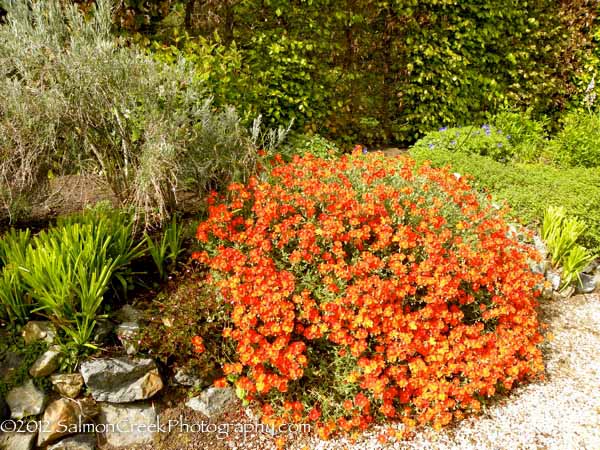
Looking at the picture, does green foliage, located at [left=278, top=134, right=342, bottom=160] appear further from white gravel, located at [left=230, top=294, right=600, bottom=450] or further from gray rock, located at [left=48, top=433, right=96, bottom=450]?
gray rock, located at [left=48, top=433, right=96, bottom=450]

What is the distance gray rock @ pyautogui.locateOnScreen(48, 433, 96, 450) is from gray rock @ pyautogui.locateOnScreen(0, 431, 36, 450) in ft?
0.37

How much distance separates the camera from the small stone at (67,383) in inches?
112

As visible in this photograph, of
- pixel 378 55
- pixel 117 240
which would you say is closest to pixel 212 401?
pixel 117 240

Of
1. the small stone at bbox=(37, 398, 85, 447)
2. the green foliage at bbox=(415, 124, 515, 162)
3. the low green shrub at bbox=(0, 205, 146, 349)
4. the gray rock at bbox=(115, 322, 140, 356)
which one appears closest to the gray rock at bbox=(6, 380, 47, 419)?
the small stone at bbox=(37, 398, 85, 447)

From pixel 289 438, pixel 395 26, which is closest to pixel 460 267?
pixel 289 438

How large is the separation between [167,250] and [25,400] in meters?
1.34

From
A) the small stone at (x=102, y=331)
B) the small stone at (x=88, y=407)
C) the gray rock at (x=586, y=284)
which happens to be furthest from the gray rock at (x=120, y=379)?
the gray rock at (x=586, y=284)

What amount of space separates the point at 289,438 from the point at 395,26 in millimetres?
5761

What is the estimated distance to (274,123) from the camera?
225 inches

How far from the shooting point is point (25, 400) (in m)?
2.79

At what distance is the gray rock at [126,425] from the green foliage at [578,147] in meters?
5.83

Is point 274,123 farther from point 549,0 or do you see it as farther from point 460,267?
point 549,0

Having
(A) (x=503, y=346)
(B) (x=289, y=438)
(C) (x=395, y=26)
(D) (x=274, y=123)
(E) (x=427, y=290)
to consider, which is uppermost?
(C) (x=395, y=26)

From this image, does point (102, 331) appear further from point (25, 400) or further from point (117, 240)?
point (117, 240)
